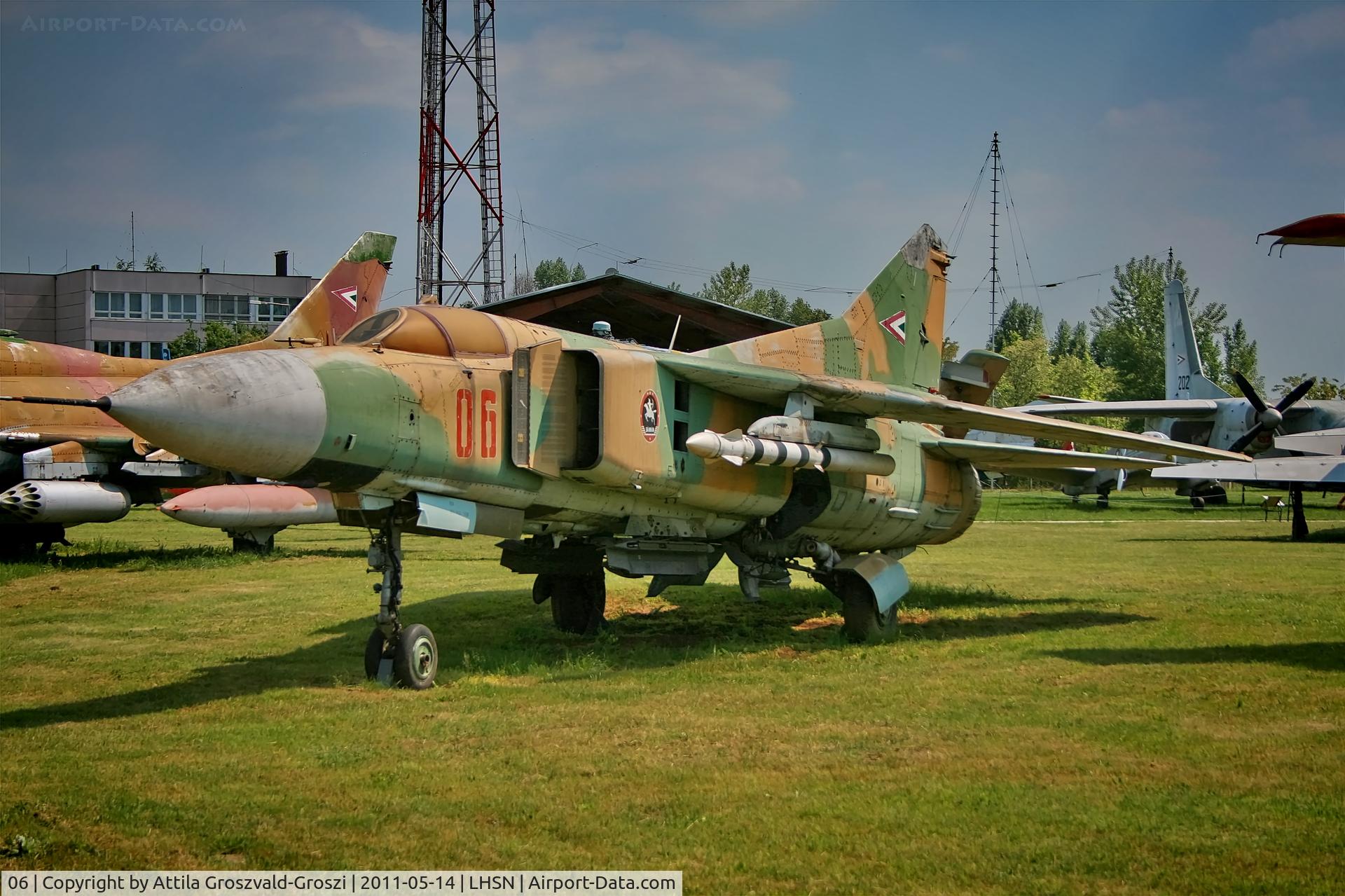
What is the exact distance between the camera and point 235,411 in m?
7.79

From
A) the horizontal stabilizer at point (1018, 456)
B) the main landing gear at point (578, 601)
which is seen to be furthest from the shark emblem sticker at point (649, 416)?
the horizontal stabilizer at point (1018, 456)

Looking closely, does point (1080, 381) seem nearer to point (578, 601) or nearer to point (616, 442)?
point (578, 601)

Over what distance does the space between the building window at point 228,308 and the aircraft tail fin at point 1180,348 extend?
50997 mm

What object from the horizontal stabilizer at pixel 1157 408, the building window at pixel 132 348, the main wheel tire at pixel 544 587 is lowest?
the main wheel tire at pixel 544 587

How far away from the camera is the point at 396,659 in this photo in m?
9.55

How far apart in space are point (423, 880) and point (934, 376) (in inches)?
433

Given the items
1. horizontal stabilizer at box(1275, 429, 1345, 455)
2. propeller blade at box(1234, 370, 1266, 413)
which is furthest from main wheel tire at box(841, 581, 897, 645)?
propeller blade at box(1234, 370, 1266, 413)

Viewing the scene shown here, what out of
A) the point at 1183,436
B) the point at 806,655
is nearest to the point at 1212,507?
the point at 1183,436

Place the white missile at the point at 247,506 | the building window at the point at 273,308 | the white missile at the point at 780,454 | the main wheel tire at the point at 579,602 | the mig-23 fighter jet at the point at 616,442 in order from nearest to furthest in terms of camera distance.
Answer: the mig-23 fighter jet at the point at 616,442 → the white missile at the point at 780,454 → the main wheel tire at the point at 579,602 → the white missile at the point at 247,506 → the building window at the point at 273,308

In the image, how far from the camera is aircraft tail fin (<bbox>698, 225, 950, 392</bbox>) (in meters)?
12.7

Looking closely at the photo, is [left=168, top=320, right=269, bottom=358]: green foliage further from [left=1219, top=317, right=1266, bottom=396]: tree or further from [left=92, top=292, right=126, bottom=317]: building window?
[left=1219, top=317, right=1266, bottom=396]: tree

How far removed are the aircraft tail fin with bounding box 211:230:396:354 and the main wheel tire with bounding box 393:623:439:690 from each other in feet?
33.6

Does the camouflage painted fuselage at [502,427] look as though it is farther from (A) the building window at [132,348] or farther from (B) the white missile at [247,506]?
(A) the building window at [132,348]

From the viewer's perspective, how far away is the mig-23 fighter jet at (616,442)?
27.5 ft
